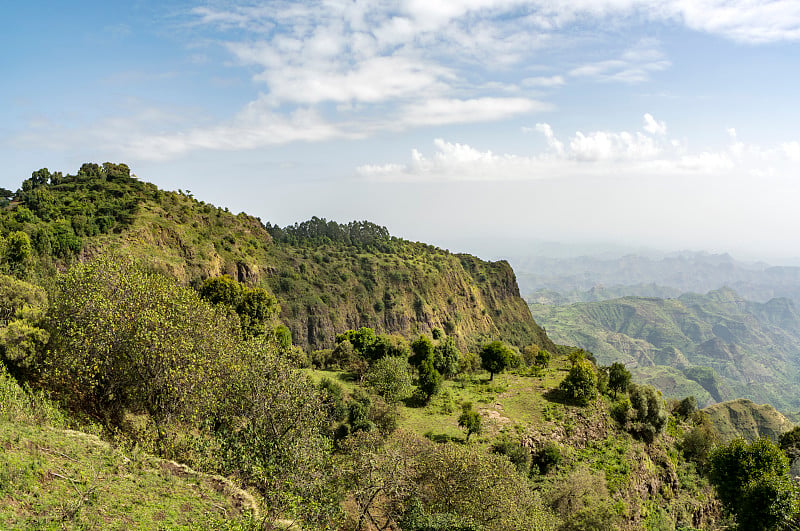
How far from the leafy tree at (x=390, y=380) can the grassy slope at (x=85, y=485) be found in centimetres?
2201

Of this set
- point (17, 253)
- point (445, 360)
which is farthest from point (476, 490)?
point (17, 253)

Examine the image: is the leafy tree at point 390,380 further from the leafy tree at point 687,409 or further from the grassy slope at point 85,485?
the leafy tree at point 687,409

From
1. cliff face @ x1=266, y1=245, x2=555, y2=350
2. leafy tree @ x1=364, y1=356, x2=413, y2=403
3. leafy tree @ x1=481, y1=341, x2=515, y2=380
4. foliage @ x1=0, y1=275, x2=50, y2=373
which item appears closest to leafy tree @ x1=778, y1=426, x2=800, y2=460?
leafy tree @ x1=481, y1=341, x2=515, y2=380

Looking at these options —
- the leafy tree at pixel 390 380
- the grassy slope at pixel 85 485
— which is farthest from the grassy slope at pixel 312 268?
the leafy tree at pixel 390 380

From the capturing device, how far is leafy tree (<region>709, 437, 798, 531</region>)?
3362 cm

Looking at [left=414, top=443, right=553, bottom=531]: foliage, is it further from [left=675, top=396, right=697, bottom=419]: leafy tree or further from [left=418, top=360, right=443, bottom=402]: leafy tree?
[left=675, top=396, right=697, bottom=419]: leafy tree

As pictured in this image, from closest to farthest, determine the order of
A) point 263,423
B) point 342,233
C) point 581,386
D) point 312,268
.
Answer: point 263,423 → point 581,386 → point 312,268 → point 342,233

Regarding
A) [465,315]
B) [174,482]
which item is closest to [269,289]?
[465,315]

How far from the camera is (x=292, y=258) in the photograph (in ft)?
387

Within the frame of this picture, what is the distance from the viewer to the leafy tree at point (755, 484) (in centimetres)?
3362

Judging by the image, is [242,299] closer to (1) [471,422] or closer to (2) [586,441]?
(1) [471,422]

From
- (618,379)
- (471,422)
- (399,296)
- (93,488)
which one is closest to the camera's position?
(93,488)

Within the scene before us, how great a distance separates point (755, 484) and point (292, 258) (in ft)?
340

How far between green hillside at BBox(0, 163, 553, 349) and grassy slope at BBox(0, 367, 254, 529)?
103 ft
